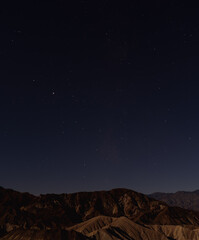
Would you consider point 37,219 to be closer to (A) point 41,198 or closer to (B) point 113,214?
(A) point 41,198

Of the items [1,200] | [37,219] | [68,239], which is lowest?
[68,239]

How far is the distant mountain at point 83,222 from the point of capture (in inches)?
3893

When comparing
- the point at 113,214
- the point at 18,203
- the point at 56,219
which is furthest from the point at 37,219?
the point at 113,214

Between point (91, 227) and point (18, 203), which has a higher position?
point (18, 203)

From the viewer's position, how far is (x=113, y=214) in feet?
Result: 638

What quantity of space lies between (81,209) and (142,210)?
118ft

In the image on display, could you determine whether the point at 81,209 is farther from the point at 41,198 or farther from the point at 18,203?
the point at 18,203

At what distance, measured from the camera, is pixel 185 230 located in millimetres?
125750

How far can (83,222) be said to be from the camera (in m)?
139

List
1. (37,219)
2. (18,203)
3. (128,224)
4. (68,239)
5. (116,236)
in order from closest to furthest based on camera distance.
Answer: (68,239), (116,236), (128,224), (37,219), (18,203)

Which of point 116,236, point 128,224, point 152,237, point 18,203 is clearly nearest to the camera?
point 116,236

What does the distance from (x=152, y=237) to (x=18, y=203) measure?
100 meters

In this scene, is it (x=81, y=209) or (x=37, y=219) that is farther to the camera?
(x=81, y=209)

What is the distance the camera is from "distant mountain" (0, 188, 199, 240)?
324 ft
